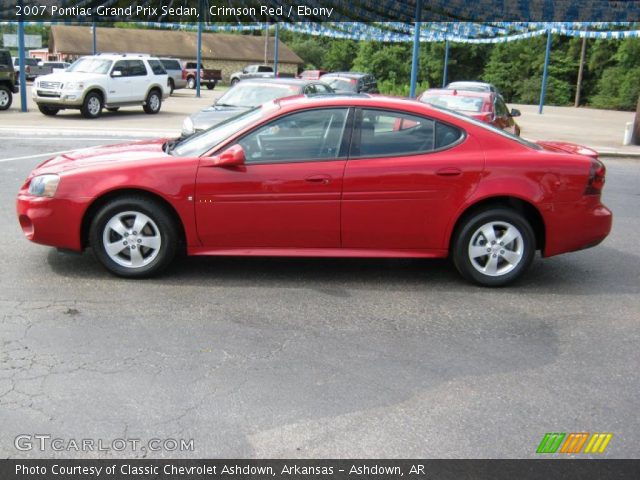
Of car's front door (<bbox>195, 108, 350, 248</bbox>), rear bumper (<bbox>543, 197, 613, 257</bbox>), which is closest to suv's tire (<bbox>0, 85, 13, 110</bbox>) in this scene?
car's front door (<bbox>195, 108, 350, 248</bbox>)

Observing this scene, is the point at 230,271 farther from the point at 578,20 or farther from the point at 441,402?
the point at 578,20

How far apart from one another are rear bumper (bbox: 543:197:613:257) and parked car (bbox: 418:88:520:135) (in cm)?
780

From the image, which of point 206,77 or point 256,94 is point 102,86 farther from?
point 206,77

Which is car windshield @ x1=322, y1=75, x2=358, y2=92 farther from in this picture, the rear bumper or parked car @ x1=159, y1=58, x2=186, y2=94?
the rear bumper

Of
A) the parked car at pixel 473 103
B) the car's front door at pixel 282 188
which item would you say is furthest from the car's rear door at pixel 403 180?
the parked car at pixel 473 103

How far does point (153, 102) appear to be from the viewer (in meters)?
23.3

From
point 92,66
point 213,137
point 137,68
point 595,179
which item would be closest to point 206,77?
point 137,68

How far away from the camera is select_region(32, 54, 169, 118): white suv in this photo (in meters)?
20.0

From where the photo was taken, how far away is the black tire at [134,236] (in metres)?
5.57

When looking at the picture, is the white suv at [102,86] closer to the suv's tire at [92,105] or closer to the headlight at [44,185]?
the suv's tire at [92,105]

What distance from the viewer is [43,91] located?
65.8 ft

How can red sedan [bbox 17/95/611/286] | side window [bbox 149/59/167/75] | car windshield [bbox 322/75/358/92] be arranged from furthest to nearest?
car windshield [bbox 322/75/358/92], side window [bbox 149/59/167/75], red sedan [bbox 17/95/611/286]

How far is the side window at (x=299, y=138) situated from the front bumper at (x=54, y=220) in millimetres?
1464

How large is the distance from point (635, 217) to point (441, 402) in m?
6.24
